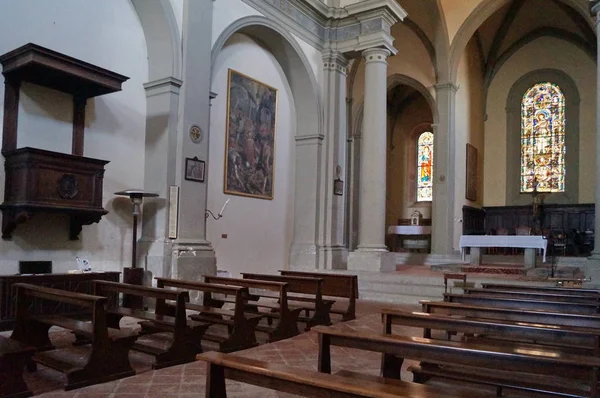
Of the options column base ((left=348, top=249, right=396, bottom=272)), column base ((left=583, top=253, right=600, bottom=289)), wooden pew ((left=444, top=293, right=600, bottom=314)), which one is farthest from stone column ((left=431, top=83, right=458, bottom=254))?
wooden pew ((left=444, top=293, right=600, bottom=314))

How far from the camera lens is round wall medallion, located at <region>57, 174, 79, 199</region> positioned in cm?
676

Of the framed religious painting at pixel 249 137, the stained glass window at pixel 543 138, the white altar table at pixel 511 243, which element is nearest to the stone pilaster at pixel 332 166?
the framed religious painting at pixel 249 137

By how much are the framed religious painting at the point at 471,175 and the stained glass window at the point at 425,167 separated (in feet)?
8.80

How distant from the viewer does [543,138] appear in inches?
720

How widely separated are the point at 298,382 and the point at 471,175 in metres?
16.3

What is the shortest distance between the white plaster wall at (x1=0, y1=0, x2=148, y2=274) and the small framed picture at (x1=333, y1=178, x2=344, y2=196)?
199 inches

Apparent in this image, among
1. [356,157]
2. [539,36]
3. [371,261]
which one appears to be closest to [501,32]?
[539,36]

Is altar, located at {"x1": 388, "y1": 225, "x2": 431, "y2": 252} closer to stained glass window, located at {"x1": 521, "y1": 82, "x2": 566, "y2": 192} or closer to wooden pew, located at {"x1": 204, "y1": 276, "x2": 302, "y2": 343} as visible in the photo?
stained glass window, located at {"x1": 521, "y1": 82, "x2": 566, "y2": 192}

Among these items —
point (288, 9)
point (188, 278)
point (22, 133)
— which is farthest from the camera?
point (288, 9)

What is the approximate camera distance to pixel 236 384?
4.27 m

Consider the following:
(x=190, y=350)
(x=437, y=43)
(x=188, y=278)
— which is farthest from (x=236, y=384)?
(x=437, y=43)

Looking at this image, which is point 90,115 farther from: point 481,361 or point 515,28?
point 515,28

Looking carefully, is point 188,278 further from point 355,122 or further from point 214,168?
point 355,122

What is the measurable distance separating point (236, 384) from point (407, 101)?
18.3 meters
